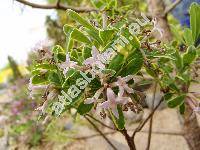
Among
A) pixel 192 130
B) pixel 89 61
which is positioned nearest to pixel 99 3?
pixel 89 61

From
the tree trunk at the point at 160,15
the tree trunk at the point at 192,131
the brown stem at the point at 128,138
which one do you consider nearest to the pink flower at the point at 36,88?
the brown stem at the point at 128,138

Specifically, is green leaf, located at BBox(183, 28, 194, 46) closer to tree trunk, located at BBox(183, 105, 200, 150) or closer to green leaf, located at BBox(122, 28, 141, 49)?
green leaf, located at BBox(122, 28, 141, 49)

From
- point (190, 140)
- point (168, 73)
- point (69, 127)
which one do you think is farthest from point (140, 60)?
point (69, 127)

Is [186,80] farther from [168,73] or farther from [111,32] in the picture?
[111,32]

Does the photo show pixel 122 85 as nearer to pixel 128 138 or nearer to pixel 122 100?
pixel 122 100

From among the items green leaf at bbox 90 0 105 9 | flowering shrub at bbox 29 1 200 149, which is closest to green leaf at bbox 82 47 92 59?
flowering shrub at bbox 29 1 200 149

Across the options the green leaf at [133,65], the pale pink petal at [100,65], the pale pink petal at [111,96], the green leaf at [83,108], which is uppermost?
the pale pink petal at [100,65]

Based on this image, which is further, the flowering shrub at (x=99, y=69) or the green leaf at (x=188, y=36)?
the green leaf at (x=188, y=36)

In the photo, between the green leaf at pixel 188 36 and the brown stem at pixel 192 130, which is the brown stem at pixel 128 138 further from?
the brown stem at pixel 192 130
